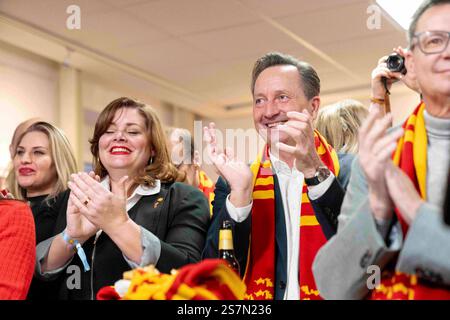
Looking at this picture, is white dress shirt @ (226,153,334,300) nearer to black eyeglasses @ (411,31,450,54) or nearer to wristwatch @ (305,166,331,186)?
wristwatch @ (305,166,331,186)

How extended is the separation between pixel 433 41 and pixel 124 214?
3.11ft

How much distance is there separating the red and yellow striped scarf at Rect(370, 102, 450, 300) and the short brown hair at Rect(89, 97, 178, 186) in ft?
3.37

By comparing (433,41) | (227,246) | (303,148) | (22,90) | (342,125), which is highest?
(22,90)

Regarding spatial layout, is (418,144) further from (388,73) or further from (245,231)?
(245,231)

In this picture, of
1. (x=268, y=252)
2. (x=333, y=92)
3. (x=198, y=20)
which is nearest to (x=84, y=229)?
(x=268, y=252)

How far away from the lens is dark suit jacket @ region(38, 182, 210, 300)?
72.2 inches

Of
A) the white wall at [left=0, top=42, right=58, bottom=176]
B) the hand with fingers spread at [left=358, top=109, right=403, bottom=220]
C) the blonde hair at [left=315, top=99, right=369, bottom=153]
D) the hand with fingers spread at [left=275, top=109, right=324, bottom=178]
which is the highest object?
the white wall at [left=0, top=42, right=58, bottom=176]

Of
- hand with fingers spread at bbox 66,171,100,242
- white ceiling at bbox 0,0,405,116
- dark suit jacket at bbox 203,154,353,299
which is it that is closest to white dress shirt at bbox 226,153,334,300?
dark suit jacket at bbox 203,154,353,299

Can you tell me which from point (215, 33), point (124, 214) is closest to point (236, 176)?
point (124, 214)

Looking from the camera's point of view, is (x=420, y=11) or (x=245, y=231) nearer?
(x=420, y=11)

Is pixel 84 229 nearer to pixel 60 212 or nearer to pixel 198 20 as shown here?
pixel 60 212

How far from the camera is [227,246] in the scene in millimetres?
1490

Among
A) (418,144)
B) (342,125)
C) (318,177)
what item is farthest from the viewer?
(342,125)

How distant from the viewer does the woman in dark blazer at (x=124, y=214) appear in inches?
66.2
